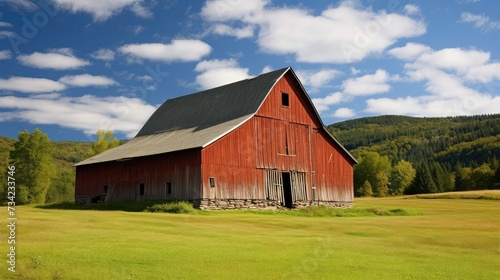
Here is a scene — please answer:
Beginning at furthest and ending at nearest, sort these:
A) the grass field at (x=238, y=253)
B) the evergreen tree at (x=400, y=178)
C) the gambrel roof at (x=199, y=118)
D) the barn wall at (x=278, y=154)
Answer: the evergreen tree at (x=400, y=178) → the gambrel roof at (x=199, y=118) → the barn wall at (x=278, y=154) → the grass field at (x=238, y=253)

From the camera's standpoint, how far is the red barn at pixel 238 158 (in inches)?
1544

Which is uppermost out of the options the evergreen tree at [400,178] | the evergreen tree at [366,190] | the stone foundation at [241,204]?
the evergreen tree at [400,178]

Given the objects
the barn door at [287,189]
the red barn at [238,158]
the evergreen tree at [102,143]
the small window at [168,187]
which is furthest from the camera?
the evergreen tree at [102,143]

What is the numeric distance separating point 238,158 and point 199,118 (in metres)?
10.8

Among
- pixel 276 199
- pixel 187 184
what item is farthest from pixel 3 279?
pixel 276 199

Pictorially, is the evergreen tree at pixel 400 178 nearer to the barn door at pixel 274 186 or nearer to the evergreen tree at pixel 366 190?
the evergreen tree at pixel 366 190

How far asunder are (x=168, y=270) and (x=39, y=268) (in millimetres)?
3462

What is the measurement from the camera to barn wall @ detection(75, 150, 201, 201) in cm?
3872

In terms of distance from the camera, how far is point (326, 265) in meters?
16.0

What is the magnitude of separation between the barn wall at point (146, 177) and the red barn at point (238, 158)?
0.07 m

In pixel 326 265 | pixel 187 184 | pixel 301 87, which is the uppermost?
pixel 301 87

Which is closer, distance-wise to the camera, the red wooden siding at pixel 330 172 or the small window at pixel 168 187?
the small window at pixel 168 187

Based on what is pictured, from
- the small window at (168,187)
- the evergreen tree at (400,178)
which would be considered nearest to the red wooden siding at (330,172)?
the small window at (168,187)

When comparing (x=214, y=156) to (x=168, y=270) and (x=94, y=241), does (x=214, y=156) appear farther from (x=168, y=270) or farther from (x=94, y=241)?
(x=168, y=270)
